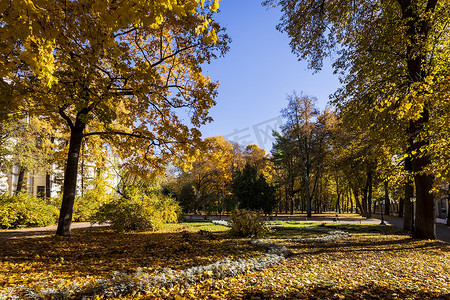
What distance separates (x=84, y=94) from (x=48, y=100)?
95 centimetres

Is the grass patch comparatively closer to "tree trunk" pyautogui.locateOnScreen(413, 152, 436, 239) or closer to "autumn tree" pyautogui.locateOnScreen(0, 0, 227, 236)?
"autumn tree" pyautogui.locateOnScreen(0, 0, 227, 236)

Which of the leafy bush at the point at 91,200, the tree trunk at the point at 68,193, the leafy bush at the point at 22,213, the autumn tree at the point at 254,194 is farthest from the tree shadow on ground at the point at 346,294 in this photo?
the autumn tree at the point at 254,194

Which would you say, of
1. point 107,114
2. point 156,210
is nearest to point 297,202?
point 156,210

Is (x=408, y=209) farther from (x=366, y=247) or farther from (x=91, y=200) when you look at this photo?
(x=91, y=200)

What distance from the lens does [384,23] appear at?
384 inches

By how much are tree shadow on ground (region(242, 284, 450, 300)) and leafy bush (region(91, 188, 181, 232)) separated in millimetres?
8494

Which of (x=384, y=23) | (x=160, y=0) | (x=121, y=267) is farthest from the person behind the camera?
(x=384, y=23)

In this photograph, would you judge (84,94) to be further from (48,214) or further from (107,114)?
(48,214)

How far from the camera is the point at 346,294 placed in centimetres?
381

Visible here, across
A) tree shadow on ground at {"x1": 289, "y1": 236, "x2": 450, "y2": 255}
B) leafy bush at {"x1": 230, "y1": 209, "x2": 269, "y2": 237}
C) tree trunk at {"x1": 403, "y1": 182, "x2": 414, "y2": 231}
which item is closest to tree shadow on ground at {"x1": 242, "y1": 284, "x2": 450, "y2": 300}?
tree shadow on ground at {"x1": 289, "y1": 236, "x2": 450, "y2": 255}

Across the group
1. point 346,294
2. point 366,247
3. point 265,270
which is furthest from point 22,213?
point 366,247

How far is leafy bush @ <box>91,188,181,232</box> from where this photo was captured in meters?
10.6

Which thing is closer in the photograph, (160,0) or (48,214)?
(160,0)

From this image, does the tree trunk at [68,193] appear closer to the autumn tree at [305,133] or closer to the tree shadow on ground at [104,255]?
the tree shadow on ground at [104,255]
